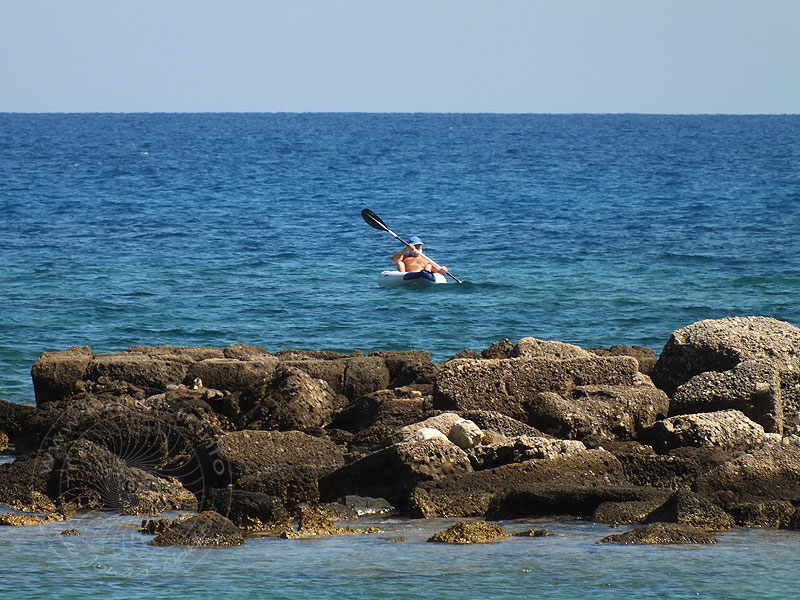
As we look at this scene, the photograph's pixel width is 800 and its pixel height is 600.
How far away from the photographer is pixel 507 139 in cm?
11038

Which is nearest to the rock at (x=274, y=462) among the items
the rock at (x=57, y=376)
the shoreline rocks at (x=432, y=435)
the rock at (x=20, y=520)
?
the shoreline rocks at (x=432, y=435)

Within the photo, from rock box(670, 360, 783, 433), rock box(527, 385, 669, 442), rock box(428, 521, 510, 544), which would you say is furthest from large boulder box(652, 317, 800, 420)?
rock box(428, 521, 510, 544)

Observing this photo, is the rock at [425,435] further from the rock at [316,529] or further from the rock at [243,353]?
the rock at [243,353]

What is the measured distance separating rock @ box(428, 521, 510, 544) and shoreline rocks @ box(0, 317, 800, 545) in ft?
1.73

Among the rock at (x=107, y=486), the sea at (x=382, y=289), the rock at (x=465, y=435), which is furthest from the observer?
the rock at (x=465, y=435)

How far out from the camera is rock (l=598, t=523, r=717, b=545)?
8.13 m

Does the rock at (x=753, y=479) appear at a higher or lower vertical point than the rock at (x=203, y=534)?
higher

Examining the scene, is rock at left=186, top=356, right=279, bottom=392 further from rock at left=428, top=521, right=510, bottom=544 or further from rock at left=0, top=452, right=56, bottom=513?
rock at left=428, top=521, right=510, bottom=544

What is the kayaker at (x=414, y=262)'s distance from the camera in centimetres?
2522

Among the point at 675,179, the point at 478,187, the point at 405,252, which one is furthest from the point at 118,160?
the point at 405,252

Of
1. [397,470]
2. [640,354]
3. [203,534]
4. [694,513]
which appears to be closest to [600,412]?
[694,513]

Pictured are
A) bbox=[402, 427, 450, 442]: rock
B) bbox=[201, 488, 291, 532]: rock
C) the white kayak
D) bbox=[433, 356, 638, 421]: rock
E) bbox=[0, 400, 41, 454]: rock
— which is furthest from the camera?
the white kayak

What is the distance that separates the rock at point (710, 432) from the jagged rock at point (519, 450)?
909 millimetres

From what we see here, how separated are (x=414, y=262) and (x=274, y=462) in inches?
627
